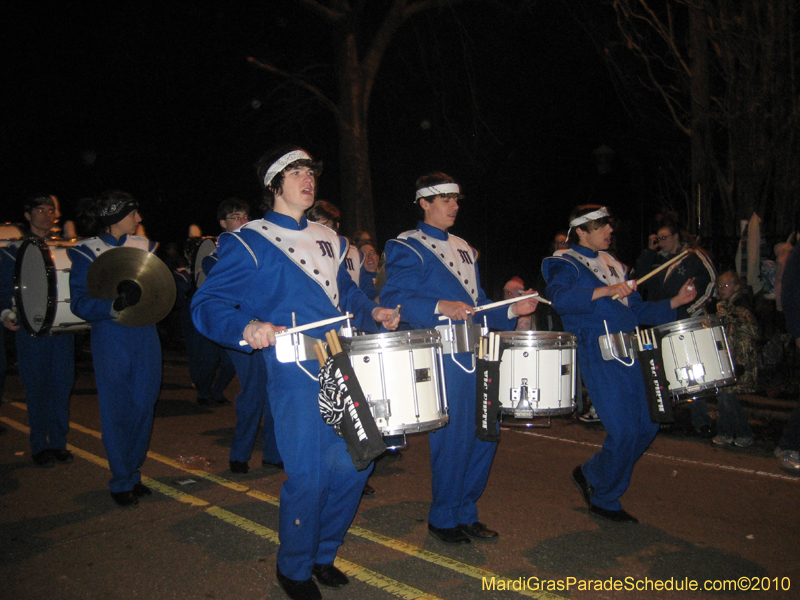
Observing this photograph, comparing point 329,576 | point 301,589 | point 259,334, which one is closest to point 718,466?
point 329,576

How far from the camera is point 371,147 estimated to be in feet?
67.5

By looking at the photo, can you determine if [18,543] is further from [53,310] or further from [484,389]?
[484,389]

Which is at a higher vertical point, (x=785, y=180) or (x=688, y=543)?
(x=785, y=180)

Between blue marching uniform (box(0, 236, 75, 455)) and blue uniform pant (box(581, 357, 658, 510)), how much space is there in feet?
15.2

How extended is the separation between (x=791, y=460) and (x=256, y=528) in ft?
14.7

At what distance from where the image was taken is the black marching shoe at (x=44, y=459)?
6.32 meters

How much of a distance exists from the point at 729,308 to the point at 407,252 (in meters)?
4.43

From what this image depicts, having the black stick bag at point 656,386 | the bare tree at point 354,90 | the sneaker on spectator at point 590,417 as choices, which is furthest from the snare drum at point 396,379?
the bare tree at point 354,90

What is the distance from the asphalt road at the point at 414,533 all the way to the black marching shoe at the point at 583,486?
12cm

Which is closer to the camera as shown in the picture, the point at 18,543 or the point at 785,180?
the point at 18,543

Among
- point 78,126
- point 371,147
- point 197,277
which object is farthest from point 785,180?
point 78,126

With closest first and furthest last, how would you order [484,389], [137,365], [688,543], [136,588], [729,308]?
1. [136,588]
2. [484,389]
3. [688,543]
4. [137,365]
5. [729,308]

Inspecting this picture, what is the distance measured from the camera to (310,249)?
3783mm

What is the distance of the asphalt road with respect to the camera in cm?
396
